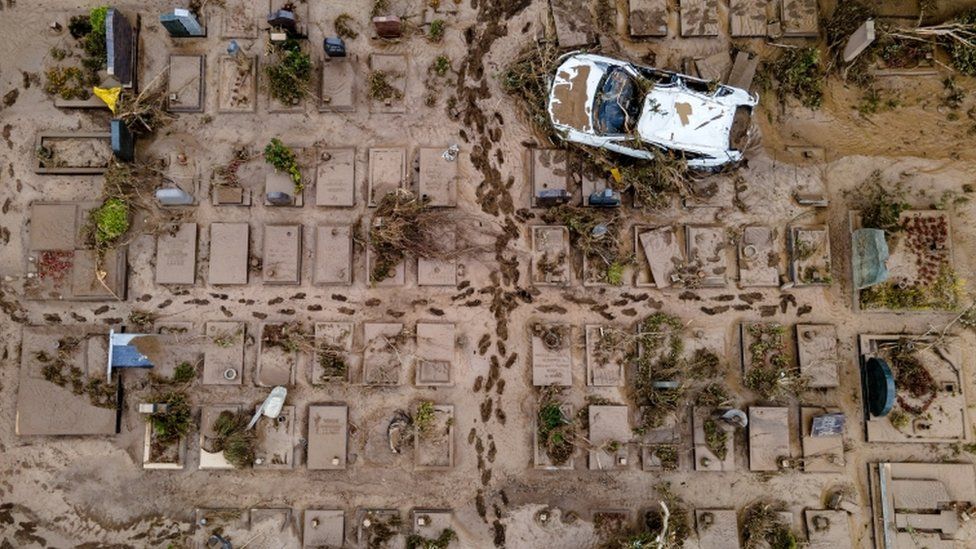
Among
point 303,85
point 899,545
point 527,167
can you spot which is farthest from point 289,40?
point 899,545

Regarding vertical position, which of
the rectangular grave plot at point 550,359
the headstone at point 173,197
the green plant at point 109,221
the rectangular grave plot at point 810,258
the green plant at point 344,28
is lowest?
the rectangular grave plot at point 550,359

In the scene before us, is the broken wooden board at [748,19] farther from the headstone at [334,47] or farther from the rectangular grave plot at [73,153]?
the rectangular grave plot at [73,153]

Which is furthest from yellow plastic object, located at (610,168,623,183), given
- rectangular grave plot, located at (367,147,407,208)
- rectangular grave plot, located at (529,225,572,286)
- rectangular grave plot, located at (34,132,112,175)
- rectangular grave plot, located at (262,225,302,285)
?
rectangular grave plot, located at (34,132,112,175)

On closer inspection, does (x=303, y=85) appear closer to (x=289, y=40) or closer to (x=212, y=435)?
(x=289, y=40)

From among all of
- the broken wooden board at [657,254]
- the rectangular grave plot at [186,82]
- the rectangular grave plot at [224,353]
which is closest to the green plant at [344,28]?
the rectangular grave plot at [186,82]

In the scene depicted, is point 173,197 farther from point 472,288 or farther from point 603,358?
point 603,358

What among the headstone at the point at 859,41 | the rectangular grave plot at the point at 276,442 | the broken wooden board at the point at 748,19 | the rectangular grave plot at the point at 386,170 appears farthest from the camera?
the broken wooden board at the point at 748,19
